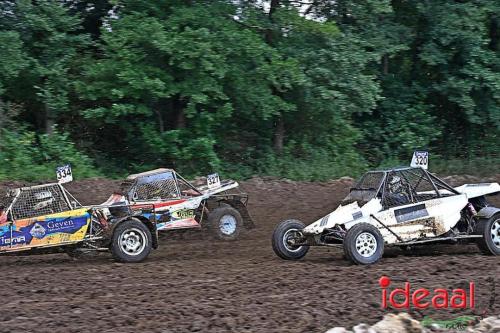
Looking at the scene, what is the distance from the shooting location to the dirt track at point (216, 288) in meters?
8.10

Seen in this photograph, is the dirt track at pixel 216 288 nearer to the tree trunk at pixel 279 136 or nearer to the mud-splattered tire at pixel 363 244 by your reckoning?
the mud-splattered tire at pixel 363 244

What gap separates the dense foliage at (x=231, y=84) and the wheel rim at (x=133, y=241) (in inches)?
283

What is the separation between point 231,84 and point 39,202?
10.3 meters

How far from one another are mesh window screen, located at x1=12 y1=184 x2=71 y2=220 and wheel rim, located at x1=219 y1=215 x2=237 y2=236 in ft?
13.5

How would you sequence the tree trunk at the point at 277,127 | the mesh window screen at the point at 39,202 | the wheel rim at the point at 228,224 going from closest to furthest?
the mesh window screen at the point at 39,202 → the wheel rim at the point at 228,224 → the tree trunk at the point at 277,127

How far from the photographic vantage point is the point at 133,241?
1327 centimetres

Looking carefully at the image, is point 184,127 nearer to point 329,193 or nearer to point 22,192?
point 329,193

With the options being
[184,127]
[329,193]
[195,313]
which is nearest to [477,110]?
[329,193]

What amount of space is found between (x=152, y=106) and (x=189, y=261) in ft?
32.6

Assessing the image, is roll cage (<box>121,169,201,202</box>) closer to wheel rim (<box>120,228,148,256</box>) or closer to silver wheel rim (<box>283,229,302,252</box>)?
wheel rim (<box>120,228,148,256</box>)

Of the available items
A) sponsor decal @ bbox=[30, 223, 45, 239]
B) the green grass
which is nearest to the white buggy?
A: sponsor decal @ bbox=[30, 223, 45, 239]

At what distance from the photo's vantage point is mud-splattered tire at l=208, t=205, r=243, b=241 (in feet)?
53.2

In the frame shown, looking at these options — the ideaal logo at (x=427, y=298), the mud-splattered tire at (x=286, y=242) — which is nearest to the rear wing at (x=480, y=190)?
the mud-splattered tire at (x=286, y=242)

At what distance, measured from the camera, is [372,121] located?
26172 mm
